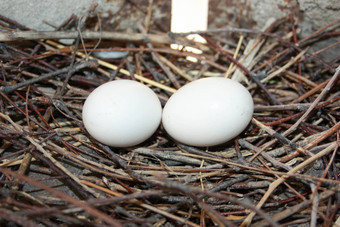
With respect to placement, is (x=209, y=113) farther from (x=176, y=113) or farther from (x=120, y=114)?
(x=120, y=114)

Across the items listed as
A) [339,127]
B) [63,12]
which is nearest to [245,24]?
[339,127]

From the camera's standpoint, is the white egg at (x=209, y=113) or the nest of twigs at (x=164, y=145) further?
the white egg at (x=209, y=113)

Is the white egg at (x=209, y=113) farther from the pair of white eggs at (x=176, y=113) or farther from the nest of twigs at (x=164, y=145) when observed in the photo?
the nest of twigs at (x=164, y=145)

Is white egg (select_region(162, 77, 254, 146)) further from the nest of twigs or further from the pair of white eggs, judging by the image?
the nest of twigs

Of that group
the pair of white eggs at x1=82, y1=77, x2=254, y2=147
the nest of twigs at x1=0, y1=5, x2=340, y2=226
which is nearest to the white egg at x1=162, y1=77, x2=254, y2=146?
the pair of white eggs at x1=82, y1=77, x2=254, y2=147

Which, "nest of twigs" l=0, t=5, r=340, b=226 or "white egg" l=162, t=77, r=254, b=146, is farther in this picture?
"white egg" l=162, t=77, r=254, b=146

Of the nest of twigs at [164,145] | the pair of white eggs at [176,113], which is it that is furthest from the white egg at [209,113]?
the nest of twigs at [164,145]
